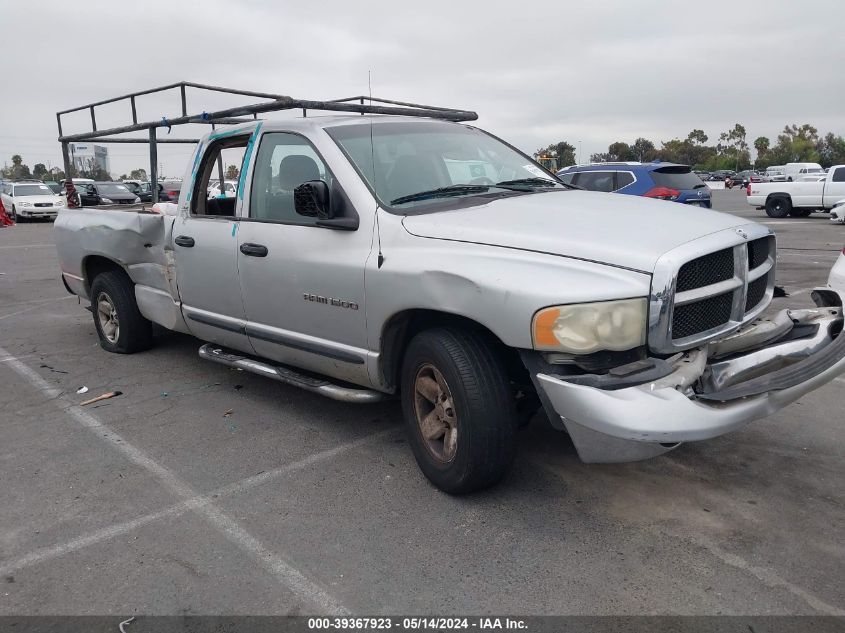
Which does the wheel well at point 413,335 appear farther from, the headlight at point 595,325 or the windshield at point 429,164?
the windshield at point 429,164

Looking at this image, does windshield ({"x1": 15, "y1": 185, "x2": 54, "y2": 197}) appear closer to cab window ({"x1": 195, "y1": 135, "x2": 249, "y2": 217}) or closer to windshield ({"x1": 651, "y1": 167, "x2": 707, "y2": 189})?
windshield ({"x1": 651, "y1": 167, "x2": 707, "y2": 189})

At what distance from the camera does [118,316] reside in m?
6.05

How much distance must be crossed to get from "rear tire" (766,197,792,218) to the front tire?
836 inches

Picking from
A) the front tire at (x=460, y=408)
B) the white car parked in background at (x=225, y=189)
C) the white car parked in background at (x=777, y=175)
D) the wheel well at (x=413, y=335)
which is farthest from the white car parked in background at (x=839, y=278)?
the white car parked in background at (x=777, y=175)

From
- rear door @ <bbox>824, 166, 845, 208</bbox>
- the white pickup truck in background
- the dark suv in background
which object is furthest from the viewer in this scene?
the white pickup truck in background

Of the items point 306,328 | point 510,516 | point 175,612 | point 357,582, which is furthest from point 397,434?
point 175,612

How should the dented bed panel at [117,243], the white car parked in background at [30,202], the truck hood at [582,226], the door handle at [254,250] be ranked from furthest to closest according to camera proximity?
the white car parked in background at [30,202]
the dented bed panel at [117,243]
the door handle at [254,250]
the truck hood at [582,226]

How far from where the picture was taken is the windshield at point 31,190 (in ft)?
86.4

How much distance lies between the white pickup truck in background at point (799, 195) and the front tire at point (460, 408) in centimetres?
2033

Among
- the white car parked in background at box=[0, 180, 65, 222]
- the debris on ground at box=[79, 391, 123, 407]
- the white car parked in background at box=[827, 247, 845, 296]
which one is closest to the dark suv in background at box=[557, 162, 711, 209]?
the white car parked in background at box=[827, 247, 845, 296]

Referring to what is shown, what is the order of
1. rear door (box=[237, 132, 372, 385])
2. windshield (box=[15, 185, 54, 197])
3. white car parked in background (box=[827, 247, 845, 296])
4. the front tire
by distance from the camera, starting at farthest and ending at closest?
1. windshield (box=[15, 185, 54, 197])
2. rear door (box=[237, 132, 372, 385])
3. white car parked in background (box=[827, 247, 845, 296])
4. the front tire

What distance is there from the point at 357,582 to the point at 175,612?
70 centimetres

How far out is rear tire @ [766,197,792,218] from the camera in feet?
70.2

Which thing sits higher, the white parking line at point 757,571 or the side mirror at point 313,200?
the side mirror at point 313,200
